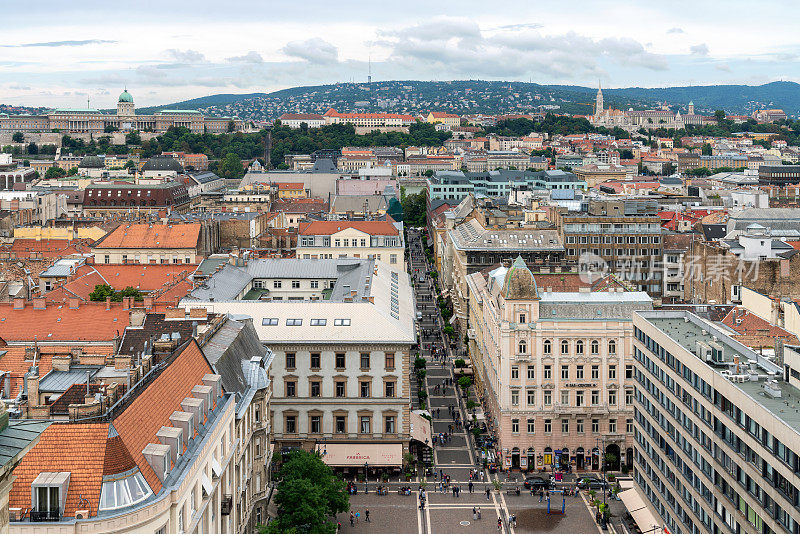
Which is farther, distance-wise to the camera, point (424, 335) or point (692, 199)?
point (692, 199)

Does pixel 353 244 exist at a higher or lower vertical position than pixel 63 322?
higher

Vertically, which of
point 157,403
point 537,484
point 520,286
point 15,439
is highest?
point 15,439

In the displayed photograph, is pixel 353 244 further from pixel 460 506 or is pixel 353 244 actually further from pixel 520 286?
pixel 460 506

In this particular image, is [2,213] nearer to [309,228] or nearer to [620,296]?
[309,228]

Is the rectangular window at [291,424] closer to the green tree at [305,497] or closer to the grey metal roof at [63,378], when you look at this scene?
the green tree at [305,497]

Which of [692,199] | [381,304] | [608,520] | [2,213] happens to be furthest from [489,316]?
[692,199]

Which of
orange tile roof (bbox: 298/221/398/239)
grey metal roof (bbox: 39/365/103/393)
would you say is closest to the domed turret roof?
grey metal roof (bbox: 39/365/103/393)

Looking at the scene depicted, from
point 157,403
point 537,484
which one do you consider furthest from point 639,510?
point 157,403
